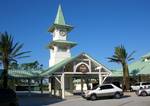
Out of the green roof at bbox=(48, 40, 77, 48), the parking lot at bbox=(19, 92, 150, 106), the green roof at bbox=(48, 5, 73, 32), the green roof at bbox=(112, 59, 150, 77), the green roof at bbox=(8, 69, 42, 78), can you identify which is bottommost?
the parking lot at bbox=(19, 92, 150, 106)

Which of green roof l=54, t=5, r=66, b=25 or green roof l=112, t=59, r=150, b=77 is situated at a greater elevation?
green roof l=54, t=5, r=66, b=25

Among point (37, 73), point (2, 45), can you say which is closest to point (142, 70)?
point (37, 73)

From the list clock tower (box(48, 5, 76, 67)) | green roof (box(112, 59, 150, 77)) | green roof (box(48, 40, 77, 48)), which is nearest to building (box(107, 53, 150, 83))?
green roof (box(112, 59, 150, 77))

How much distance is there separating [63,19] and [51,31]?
9.27 feet

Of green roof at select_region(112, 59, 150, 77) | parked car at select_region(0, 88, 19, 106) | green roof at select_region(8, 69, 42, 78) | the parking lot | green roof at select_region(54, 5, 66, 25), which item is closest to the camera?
parked car at select_region(0, 88, 19, 106)

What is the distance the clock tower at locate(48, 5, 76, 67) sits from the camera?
1986 inches

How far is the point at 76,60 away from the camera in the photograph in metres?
41.8

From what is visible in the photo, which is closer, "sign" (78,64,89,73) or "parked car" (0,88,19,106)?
"parked car" (0,88,19,106)

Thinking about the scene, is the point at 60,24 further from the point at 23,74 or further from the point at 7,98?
the point at 7,98

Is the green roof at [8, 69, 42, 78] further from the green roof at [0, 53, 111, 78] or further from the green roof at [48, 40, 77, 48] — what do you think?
the green roof at [48, 40, 77, 48]

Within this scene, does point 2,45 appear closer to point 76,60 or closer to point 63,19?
point 76,60

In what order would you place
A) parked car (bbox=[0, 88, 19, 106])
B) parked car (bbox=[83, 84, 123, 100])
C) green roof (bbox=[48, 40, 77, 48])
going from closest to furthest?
parked car (bbox=[0, 88, 19, 106]) → parked car (bbox=[83, 84, 123, 100]) → green roof (bbox=[48, 40, 77, 48])

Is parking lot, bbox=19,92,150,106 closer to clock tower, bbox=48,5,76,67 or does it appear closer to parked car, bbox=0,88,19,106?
parked car, bbox=0,88,19,106

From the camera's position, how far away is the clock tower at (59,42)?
50438mm
